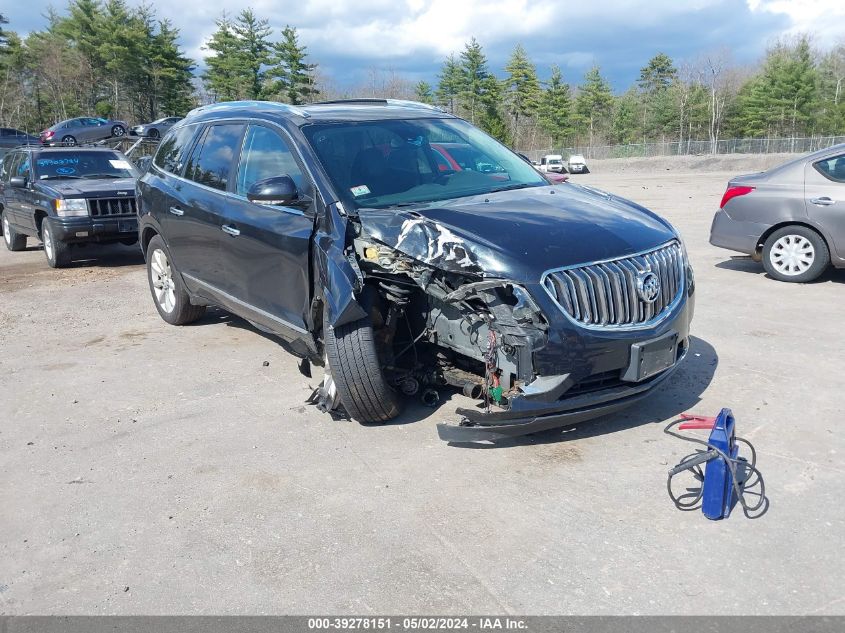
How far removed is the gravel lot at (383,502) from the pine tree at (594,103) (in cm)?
Result: 8471

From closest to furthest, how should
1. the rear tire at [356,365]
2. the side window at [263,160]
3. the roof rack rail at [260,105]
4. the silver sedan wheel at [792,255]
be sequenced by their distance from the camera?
the rear tire at [356,365] → the side window at [263,160] → the roof rack rail at [260,105] → the silver sedan wheel at [792,255]

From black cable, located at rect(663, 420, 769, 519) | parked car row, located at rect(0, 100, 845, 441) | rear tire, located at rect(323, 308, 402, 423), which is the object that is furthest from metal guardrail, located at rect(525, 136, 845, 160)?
rear tire, located at rect(323, 308, 402, 423)

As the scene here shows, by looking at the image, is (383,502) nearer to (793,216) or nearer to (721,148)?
(793,216)

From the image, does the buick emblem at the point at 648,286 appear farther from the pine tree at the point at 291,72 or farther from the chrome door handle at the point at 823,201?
the pine tree at the point at 291,72

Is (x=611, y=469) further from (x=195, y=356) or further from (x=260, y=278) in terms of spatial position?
(x=195, y=356)

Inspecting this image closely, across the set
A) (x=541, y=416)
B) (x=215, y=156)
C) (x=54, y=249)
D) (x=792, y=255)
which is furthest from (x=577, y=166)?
(x=541, y=416)

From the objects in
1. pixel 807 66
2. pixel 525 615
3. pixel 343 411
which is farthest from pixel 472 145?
pixel 807 66

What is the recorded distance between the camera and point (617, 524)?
3.55m

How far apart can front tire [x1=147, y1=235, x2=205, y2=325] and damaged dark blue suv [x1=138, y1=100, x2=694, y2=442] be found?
1168 mm

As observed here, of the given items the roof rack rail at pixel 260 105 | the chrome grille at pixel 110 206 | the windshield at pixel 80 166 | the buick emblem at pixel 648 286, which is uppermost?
the roof rack rail at pixel 260 105

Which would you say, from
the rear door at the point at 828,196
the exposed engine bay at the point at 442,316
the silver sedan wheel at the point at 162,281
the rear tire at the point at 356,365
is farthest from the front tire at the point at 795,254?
the silver sedan wheel at the point at 162,281

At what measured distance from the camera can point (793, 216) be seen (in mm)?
8383

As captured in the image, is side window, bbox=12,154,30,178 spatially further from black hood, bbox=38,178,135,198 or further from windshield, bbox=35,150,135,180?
black hood, bbox=38,178,135,198

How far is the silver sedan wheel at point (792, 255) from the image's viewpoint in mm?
8406
